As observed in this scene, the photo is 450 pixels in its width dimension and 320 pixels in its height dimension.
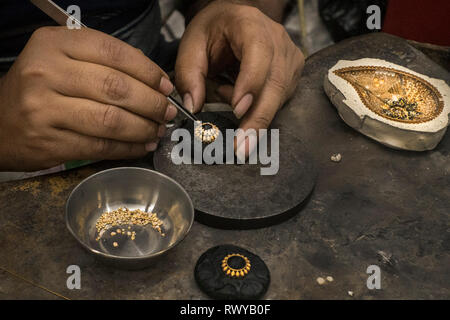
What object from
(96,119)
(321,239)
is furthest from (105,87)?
(321,239)

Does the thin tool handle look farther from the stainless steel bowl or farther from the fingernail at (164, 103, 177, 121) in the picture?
the stainless steel bowl

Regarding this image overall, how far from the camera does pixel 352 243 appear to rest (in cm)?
127

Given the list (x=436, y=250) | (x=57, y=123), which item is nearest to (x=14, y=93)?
(x=57, y=123)

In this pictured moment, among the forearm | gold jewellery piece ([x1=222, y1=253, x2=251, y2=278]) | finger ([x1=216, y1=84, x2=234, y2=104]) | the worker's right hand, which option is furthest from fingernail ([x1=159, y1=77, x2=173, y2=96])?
the forearm

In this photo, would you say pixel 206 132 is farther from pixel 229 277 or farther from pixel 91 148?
pixel 229 277

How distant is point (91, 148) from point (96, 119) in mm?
102

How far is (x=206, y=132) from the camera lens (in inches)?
55.9

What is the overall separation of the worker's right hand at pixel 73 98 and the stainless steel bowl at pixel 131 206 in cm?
11

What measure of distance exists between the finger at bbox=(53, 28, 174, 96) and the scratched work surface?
0.32 metres

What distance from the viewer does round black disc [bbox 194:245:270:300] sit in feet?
3.59

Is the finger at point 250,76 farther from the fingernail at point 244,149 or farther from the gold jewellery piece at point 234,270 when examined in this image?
the gold jewellery piece at point 234,270

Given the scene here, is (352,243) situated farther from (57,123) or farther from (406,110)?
(57,123)

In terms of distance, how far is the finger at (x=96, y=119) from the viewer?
1.22 m
